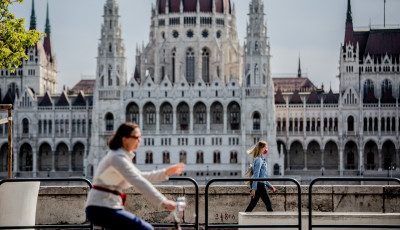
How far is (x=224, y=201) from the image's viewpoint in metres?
21.2

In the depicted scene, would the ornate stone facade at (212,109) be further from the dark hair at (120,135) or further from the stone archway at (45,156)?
the dark hair at (120,135)

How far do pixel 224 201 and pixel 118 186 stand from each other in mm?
9692

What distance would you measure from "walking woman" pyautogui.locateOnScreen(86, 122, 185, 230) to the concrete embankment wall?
341 inches

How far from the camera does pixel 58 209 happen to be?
821 inches

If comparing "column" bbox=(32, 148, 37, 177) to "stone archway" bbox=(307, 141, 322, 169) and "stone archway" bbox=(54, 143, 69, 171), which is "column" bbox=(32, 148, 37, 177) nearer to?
"stone archway" bbox=(54, 143, 69, 171)

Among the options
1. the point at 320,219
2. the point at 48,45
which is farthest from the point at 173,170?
the point at 48,45

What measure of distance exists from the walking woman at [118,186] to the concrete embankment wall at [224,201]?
28.4ft

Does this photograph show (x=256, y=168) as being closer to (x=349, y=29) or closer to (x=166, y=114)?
(x=166, y=114)

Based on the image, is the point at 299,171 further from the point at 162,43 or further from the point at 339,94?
the point at 162,43

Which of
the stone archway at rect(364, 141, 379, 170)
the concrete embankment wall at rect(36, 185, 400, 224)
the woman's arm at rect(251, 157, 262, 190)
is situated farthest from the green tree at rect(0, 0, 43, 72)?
the stone archway at rect(364, 141, 379, 170)

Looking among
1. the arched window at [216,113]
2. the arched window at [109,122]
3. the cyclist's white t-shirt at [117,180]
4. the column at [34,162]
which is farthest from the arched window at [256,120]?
the cyclist's white t-shirt at [117,180]

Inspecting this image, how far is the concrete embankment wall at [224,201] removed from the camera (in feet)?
68.0

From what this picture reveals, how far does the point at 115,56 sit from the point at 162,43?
7.39m

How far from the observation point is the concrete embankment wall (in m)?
20.7
